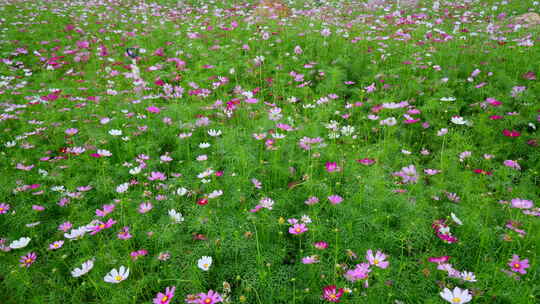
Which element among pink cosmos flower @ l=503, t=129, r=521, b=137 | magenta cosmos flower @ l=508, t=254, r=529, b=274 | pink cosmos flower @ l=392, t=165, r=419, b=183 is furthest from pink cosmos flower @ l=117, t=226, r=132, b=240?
pink cosmos flower @ l=503, t=129, r=521, b=137

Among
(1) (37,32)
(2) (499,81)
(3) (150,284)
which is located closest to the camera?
(3) (150,284)

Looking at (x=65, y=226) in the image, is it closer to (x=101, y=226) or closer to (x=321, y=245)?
(x=101, y=226)

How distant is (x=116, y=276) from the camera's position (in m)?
1.60

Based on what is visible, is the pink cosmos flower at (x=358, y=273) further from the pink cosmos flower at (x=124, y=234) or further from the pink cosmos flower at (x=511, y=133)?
the pink cosmos flower at (x=511, y=133)

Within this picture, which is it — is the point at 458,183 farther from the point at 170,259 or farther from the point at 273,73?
the point at 273,73

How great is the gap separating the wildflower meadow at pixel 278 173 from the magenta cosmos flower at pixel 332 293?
0.02m

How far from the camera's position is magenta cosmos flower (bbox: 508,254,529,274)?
5.04 ft

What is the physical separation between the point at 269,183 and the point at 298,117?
1058 mm

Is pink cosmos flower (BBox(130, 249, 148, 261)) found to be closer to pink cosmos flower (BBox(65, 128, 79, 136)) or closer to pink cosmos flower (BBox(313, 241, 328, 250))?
pink cosmos flower (BBox(313, 241, 328, 250))

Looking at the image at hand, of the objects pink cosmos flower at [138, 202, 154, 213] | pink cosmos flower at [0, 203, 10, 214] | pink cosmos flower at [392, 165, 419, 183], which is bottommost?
pink cosmos flower at [0, 203, 10, 214]

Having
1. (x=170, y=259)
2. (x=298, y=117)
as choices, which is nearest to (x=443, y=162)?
(x=298, y=117)

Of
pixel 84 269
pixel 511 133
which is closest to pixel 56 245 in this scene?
pixel 84 269

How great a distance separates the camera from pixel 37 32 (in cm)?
611

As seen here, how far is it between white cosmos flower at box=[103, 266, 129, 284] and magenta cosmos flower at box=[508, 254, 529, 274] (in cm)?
197
